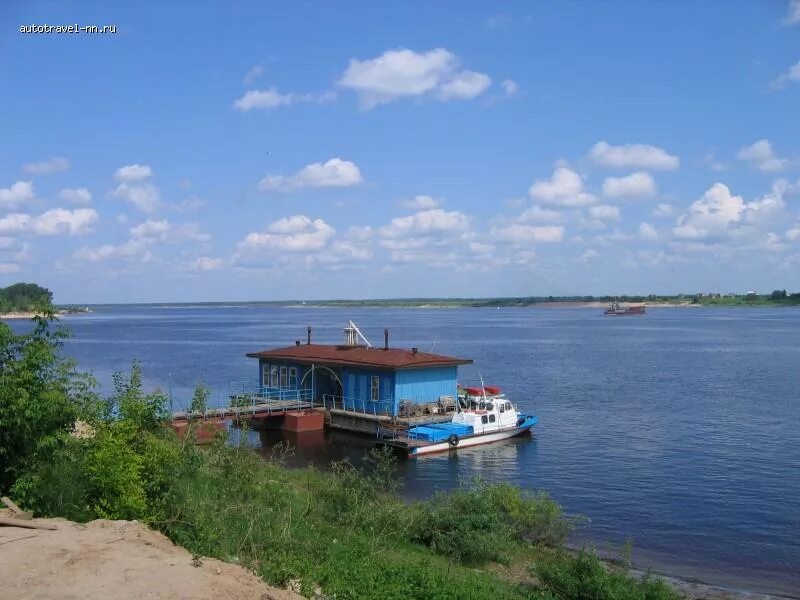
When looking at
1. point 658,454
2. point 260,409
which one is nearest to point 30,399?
point 260,409

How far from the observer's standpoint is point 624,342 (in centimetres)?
10612

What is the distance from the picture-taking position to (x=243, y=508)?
15.8 metres

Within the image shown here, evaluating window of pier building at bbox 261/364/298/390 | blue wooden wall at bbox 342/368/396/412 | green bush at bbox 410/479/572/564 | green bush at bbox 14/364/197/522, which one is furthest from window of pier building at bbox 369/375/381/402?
green bush at bbox 14/364/197/522

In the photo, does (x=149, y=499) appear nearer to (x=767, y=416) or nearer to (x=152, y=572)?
(x=152, y=572)

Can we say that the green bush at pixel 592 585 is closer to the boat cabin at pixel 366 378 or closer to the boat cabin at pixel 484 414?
the boat cabin at pixel 484 414

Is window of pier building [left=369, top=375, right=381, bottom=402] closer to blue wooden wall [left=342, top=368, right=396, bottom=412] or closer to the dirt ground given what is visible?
blue wooden wall [left=342, top=368, right=396, bottom=412]

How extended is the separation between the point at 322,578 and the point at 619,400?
3983 centimetres

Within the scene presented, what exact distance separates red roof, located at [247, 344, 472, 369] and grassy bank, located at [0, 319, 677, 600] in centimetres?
1724

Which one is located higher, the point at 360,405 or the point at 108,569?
the point at 108,569

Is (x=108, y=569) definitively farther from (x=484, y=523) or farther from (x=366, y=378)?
(x=366, y=378)

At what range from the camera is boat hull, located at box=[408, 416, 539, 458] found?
33.8 meters

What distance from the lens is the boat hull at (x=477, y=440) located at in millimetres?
33750

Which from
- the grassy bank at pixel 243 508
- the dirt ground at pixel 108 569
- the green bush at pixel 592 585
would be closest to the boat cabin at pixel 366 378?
the grassy bank at pixel 243 508

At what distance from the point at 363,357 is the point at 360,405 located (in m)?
2.51
